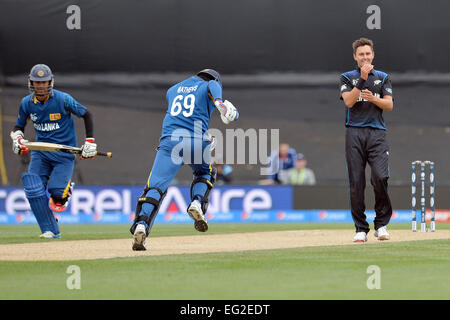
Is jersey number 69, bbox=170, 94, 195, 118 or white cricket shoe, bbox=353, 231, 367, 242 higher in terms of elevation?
jersey number 69, bbox=170, 94, 195, 118

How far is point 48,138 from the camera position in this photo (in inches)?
437

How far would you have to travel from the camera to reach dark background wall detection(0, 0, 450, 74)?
814 inches

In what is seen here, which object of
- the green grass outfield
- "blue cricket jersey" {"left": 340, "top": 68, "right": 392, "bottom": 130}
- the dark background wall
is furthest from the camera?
the dark background wall

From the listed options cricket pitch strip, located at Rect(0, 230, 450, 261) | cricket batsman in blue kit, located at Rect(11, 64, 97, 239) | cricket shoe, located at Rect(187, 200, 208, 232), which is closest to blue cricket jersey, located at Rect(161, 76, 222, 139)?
cricket shoe, located at Rect(187, 200, 208, 232)

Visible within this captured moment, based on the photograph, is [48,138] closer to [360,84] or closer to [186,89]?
[186,89]

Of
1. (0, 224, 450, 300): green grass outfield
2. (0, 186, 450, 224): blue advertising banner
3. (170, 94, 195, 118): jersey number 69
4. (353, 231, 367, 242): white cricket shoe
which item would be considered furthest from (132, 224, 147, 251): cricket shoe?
(0, 186, 450, 224): blue advertising banner

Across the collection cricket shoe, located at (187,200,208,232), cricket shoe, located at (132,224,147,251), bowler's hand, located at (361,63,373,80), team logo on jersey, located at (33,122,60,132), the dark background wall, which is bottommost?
cricket shoe, located at (132,224,147,251)

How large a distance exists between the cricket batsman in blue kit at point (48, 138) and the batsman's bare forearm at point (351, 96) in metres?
3.23

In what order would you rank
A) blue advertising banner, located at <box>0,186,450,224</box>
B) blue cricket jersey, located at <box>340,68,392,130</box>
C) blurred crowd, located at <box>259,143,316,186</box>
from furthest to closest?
blurred crowd, located at <box>259,143,316,186</box> → blue advertising banner, located at <box>0,186,450,224</box> → blue cricket jersey, located at <box>340,68,392,130</box>

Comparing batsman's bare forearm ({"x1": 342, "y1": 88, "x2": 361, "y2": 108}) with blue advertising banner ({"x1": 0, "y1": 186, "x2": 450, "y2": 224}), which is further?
blue advertising banner ({"x1": 0, "y1": 186, "x2": 450, "y2": 224})

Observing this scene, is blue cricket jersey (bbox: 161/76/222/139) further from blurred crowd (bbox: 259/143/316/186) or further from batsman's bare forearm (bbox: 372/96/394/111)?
blurred crowd (bbox: 259/143/316/186)

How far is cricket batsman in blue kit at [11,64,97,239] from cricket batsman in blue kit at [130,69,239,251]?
2257mm
